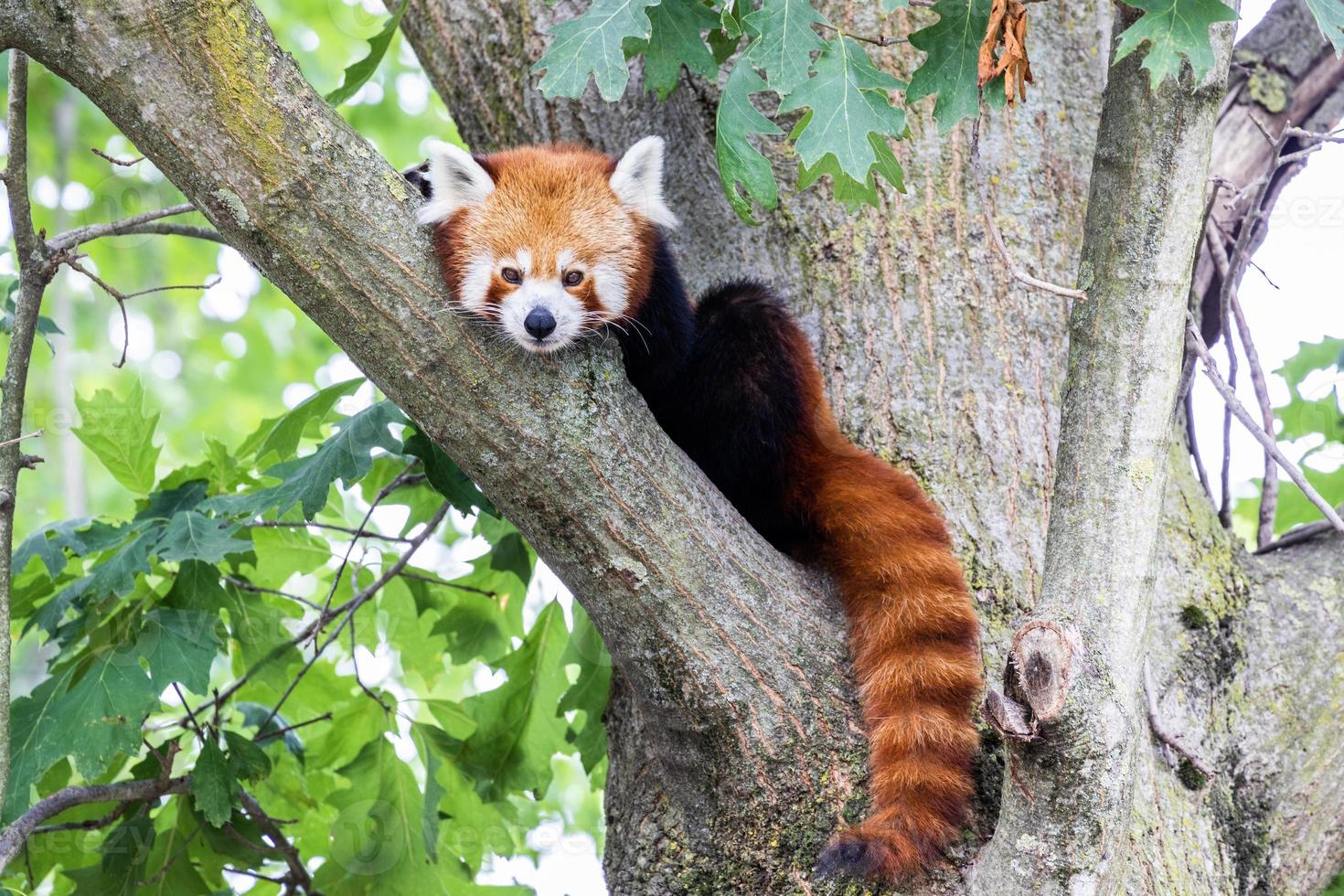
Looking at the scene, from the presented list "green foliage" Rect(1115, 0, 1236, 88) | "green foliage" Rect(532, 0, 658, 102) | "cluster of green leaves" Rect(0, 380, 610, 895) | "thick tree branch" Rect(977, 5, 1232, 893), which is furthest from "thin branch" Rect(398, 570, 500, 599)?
"green foliage" Rect(1115, 0, 1236, 88)

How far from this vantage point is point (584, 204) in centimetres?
323

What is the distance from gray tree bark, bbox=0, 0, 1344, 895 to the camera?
2.12 metres

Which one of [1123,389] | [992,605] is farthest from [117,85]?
[992,605]

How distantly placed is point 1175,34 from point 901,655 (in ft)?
4.41

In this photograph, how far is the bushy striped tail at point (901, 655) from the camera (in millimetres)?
2305

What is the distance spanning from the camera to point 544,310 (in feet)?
9.16

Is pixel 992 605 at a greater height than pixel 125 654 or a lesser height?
lesser

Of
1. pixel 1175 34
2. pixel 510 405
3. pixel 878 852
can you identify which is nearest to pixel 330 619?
pixel 510 405

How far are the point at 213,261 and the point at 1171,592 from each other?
8835 mm

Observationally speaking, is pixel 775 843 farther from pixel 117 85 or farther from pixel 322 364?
pixel 322 364

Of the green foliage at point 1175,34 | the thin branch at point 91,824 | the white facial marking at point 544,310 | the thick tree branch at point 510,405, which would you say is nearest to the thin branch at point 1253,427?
the green foliage at point 1175,34

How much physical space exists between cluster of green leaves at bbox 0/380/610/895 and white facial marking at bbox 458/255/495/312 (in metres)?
0.42

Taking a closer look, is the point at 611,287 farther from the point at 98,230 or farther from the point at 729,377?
the point at 98,230

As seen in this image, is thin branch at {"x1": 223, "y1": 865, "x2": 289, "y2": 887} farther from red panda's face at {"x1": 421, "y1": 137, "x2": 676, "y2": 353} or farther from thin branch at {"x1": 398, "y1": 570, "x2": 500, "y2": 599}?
red panda's face at {"x1": 421, "y1": 137, "x2": 676, "y2": 353}
